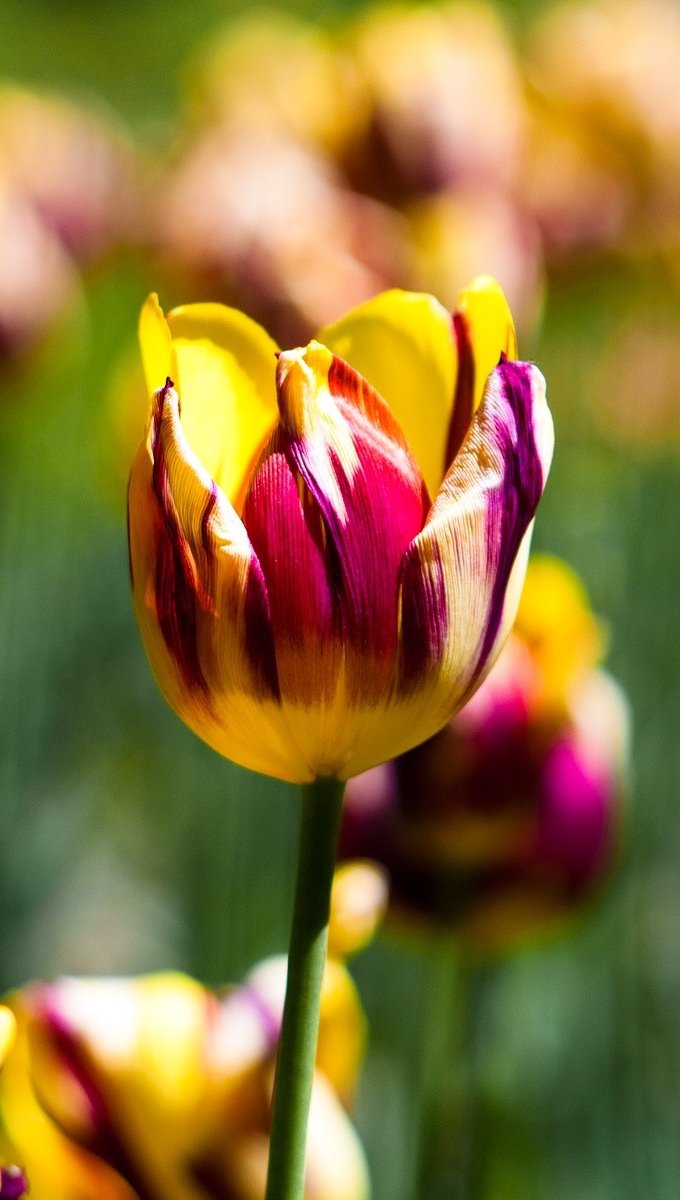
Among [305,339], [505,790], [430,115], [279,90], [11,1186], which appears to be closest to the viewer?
[11,1186]

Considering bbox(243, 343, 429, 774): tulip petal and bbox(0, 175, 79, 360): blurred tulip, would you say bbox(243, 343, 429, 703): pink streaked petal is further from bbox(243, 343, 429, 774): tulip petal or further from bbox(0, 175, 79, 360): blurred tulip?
bbox(0, 175, 79, 360): blurred tulip

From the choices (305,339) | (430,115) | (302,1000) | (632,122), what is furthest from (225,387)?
(632,122)

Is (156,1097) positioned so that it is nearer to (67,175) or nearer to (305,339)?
(305,339)

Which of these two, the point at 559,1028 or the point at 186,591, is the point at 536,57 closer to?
the point at 559,1028

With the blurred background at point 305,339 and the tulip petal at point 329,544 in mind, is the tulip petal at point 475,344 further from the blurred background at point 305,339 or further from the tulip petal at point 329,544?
the blurred background at point 305,339

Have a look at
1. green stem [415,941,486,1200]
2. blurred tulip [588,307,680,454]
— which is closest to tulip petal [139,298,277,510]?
green stem [415,941,486,1200]

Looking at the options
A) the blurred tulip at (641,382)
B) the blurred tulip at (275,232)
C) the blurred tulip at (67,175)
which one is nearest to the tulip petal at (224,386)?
the blurred tulip at (275,232)
